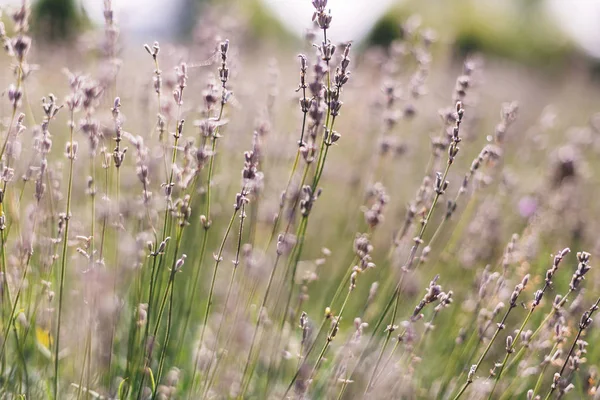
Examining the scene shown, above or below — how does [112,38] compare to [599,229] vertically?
above

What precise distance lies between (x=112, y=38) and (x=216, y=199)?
3.03 feet

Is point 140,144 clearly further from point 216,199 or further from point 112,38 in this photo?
point 216,199

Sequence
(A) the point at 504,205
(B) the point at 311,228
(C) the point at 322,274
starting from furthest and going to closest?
(A) the point at 504,205 → (B) the point at 311,228 → (C) the point at 322,274

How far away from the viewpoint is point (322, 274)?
279cm

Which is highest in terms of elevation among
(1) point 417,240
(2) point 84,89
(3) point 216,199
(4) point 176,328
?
(2) point 84,89

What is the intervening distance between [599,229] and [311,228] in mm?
1704

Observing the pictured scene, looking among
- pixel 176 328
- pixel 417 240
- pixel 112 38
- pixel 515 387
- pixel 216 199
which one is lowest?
pixel 176 328

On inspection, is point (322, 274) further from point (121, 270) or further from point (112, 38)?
point (112, 38)

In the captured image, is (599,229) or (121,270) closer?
(121,270)

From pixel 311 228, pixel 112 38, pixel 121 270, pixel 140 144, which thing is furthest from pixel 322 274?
pixel 140 144

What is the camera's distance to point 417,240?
1.27 m

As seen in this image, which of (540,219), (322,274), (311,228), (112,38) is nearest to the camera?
(112,38)

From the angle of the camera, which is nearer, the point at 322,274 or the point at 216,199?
the point at 216,199

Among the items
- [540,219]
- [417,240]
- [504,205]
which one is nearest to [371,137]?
[504,205]
